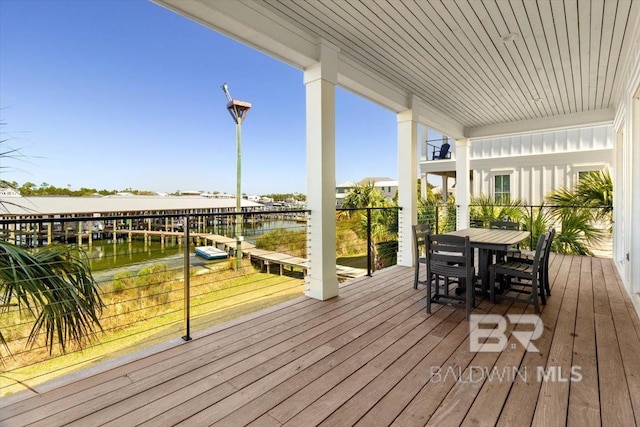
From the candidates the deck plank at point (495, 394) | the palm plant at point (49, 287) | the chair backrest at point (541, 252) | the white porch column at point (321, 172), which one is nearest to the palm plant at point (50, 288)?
the palm plant at point (49, 287)

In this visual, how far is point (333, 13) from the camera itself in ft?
9.43

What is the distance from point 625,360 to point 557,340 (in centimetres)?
40

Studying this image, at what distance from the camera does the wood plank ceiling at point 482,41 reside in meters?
2.79

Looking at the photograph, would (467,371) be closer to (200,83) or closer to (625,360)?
(625,360)

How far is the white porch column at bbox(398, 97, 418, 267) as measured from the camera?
5.04 m

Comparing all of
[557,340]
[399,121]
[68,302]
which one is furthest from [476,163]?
[68,302]

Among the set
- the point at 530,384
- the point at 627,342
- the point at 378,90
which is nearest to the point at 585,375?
the point at 530,384

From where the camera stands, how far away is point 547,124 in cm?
643

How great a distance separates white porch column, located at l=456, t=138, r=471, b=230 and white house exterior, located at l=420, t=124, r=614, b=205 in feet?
7.30

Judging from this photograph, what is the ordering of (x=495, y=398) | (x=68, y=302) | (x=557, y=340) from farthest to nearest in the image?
(x=557, y=340)
(x=495, y=398)
(x=68, y=302)

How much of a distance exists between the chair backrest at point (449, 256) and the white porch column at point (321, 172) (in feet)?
3.57

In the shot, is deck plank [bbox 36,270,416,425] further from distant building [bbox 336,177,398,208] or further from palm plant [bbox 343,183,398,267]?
distant building [bbox 336,177,398,208]

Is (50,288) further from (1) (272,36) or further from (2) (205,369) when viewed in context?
(1) (272,36)

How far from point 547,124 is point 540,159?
12.4ft
